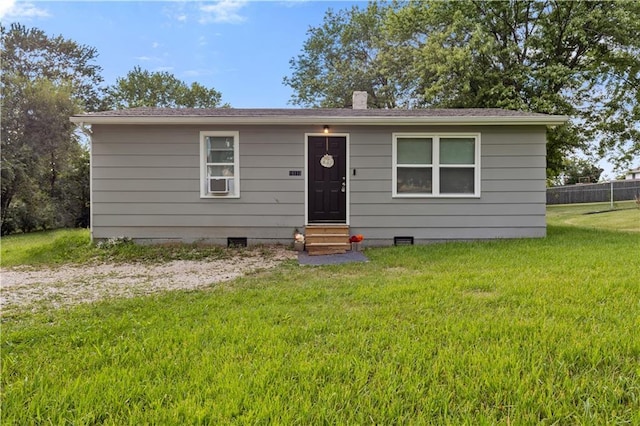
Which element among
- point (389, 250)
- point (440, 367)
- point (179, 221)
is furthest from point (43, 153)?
point (440, 367)

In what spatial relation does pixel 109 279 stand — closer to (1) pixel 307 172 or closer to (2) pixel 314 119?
(1) pixel 307 172

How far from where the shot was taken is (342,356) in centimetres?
209

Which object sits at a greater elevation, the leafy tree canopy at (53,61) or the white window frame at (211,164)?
the leafy tree canopy at (53,61)

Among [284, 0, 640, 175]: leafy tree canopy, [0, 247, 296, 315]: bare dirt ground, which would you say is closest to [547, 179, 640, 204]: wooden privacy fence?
[284, 0, 640, 175]: leafy tree canopy

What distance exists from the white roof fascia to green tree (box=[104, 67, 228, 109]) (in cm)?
1938

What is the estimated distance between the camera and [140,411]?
160 cm

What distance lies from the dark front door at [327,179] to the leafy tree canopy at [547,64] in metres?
7.28

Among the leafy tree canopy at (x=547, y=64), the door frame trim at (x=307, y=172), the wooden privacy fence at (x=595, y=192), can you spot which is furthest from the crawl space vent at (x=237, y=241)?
the wooden privacy fence at (x=595, y=192)

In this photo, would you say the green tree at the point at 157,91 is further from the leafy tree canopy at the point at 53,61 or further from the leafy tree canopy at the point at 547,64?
the leafy tree canopy at the point at 547,64

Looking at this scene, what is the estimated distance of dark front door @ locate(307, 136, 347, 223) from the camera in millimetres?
7047

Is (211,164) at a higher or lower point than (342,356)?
higher

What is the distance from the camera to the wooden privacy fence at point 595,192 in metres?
18.2

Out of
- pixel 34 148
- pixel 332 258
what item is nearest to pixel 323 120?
pixel 332 258

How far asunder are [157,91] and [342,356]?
2720 centimetres
